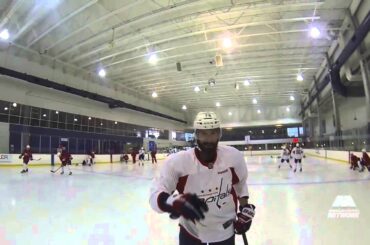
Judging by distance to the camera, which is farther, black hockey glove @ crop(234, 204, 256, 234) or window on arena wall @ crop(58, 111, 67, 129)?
window on arena wall @ crop(58, 111, 67, 129)

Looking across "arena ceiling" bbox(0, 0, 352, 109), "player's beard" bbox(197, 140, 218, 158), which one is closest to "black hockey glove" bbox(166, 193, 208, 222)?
"player's beard" bbox(197, 140, 218, 158)

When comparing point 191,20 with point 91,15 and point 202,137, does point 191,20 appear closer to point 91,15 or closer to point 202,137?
point 91,15

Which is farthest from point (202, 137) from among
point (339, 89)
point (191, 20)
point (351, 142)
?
point (339, 89)

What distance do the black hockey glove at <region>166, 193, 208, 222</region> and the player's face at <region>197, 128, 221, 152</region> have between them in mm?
381

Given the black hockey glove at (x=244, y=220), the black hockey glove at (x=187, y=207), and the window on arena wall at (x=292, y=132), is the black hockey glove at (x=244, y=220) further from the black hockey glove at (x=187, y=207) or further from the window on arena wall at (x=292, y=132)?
the window on arena wall at (x=292, y=132)

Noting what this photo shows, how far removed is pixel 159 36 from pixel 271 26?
18.8 feet

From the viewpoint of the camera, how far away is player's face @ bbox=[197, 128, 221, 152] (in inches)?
71.9

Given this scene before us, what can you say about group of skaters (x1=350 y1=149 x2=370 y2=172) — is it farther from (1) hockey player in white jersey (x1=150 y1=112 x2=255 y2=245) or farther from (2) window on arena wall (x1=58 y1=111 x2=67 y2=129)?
(2) window on arena wall (x1=58 y1=111 x2=67 y2=129)

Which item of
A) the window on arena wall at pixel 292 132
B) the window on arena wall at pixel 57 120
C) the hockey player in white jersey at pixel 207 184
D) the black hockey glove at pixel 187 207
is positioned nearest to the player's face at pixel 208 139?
the hockey player in white jersey at pixel 207 184

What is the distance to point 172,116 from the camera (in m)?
41.3

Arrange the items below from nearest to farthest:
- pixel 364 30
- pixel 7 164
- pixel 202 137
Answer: pixel 202 137 → pixel 364 30 → pixel 7 164

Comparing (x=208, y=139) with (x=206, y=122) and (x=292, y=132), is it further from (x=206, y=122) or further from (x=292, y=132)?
(x=292, y=132)

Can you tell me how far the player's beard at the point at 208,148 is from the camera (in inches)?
71.8

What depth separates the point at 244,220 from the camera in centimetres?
188
